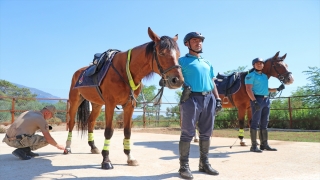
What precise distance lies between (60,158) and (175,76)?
2863 millimetres

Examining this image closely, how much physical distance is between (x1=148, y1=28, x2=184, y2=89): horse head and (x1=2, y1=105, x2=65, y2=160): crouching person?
2.34 metres

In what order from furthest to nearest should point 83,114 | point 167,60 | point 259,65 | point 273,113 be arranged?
point 273,113, point 83,114, point 259,65, point 167,60

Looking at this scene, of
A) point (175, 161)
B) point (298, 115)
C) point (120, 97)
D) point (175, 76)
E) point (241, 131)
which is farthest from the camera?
point (298, 115)

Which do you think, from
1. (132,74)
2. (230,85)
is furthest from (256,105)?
(132,74)

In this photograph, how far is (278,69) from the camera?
5777 mm

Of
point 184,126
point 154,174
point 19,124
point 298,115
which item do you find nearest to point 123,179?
point 154,174

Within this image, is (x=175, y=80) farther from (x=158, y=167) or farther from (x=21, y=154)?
(x=21, y=154)

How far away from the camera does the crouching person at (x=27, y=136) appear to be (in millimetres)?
4227

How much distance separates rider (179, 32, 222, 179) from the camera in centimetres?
315

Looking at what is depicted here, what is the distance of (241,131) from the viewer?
623 centimetres

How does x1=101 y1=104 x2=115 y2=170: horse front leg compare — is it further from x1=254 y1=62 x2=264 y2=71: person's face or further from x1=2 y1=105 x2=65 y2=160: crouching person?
x1=254 y1=62 x2=264 y2=71: person's face

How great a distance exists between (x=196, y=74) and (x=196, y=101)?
36cm

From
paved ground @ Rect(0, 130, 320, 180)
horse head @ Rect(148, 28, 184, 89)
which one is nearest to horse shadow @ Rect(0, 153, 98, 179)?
paved ground @ Rect(0, 130, 320, 180)

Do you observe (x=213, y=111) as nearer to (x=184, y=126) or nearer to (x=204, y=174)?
(x=184, y=126)
